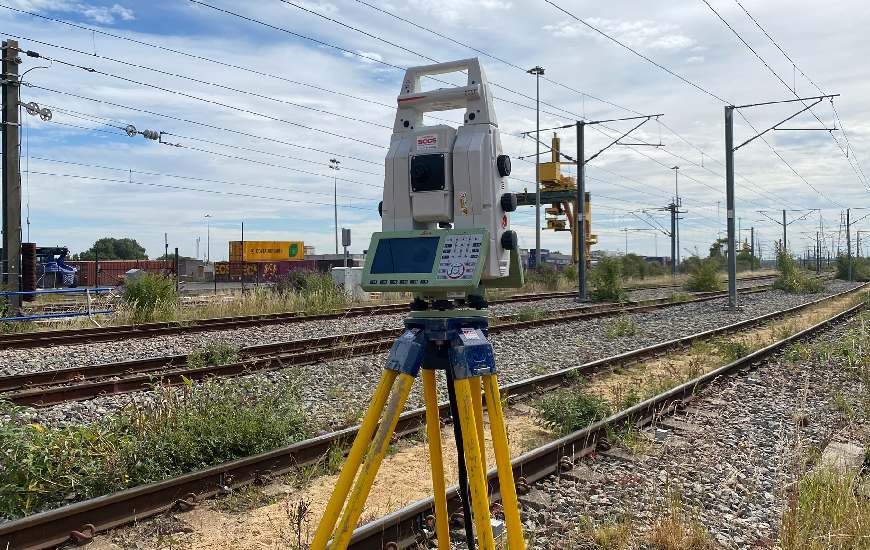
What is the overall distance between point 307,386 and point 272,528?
14.9 ft

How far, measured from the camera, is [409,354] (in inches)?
104

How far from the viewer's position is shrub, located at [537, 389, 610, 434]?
6.67 m

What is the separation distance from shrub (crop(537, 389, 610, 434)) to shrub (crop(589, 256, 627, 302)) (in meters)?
19.6

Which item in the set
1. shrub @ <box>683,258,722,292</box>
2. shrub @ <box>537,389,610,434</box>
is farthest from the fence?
shrub @ <box>537,389,610,434</box>

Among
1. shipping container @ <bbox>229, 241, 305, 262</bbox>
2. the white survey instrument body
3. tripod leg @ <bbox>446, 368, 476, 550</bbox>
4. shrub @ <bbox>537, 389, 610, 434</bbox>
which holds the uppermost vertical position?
shipping container @ <bbox>229, 241, 305, 262</bbox>

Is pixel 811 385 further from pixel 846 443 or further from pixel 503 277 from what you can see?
pixel 503 277

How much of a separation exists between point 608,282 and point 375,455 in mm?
24777

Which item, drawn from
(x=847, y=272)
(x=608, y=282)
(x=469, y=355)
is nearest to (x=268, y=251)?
(x=608, y=282)

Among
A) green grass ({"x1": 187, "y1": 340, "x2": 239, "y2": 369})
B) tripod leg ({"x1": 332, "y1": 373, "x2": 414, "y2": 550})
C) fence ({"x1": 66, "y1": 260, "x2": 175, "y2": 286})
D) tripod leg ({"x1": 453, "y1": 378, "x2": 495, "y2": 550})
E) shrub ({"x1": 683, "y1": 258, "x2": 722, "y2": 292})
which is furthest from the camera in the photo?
fence ({"x1": 66, "y1": 260, "x2": 175, "y2": 286})

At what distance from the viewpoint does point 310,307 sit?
20500 mm

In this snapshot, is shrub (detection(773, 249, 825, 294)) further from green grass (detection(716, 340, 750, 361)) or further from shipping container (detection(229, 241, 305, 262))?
shipping container (detection(229, 241, 305, 262))

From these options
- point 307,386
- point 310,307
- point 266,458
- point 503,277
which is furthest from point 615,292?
point 503,277

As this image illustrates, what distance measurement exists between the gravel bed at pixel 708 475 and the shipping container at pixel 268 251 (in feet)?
187

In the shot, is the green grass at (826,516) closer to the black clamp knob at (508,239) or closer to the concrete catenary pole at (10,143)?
the black clamp knob at (508,239)
